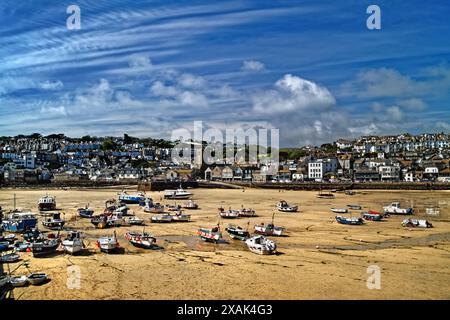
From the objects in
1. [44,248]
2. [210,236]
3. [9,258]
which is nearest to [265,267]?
[210,236]

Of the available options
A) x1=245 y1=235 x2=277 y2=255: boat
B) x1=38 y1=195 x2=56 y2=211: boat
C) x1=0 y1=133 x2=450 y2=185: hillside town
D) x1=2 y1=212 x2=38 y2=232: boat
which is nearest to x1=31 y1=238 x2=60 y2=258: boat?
x1=2 y1=212 x2=38 y2=232: boat

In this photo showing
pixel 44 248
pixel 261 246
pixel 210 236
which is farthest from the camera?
pixel 210 236

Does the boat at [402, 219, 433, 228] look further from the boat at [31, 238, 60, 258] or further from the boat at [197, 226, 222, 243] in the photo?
the boat at [31, 238, 60, 258]

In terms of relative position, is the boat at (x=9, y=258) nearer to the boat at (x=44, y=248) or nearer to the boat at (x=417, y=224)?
the boat at (x=44, y=248)

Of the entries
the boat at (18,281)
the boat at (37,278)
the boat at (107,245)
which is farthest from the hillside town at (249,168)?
the boat at (18,281)

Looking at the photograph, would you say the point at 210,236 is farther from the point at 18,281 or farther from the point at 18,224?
the point at 18,224

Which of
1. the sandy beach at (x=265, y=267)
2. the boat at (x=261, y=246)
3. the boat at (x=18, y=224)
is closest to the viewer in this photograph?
the sandy beach at (x=265, y=267)
